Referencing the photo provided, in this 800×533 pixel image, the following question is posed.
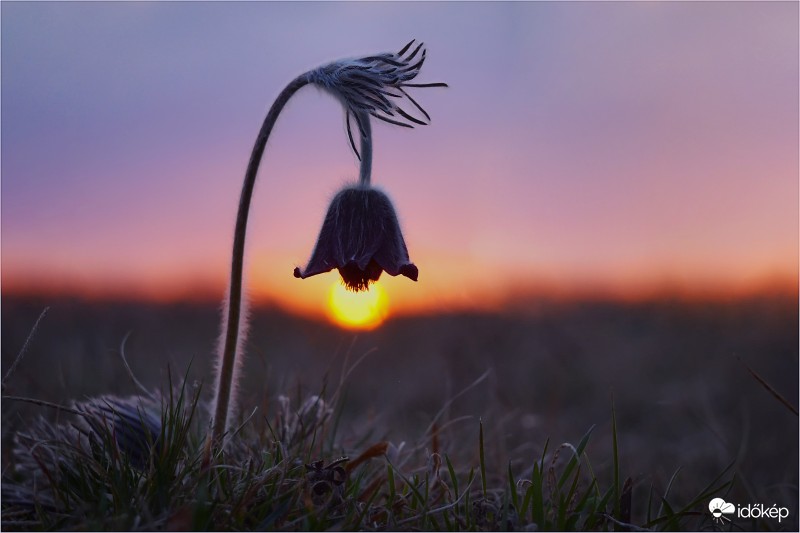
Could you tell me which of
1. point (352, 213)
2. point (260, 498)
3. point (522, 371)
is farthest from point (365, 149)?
point (522, 371)

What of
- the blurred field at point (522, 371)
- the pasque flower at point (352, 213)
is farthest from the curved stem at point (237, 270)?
the blurred field at point (522, 371)

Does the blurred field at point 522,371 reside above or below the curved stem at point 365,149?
below

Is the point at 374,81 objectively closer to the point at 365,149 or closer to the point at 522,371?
the point at 365,149

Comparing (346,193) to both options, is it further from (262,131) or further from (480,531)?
(480,531)

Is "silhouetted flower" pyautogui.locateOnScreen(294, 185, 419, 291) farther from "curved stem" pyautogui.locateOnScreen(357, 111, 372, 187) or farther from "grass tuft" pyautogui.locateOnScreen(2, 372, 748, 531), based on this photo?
"grass tuft" pyautogui.locateOnScreen(2, 372, 748, 531)

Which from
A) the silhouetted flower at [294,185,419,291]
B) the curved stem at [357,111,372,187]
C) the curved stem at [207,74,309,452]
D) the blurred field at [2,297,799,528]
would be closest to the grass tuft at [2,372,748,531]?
the curved stem at [207,74,309,452]

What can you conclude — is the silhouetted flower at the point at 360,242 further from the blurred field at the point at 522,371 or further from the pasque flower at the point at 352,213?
the blurred field at the point at 522,371

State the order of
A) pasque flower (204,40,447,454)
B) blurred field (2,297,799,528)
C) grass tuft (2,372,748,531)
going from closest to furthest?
1. grass tuft (2,372,748,531)
2. pasque flower (204,40,447,454)
3. blurred field (2,297,799,528)
